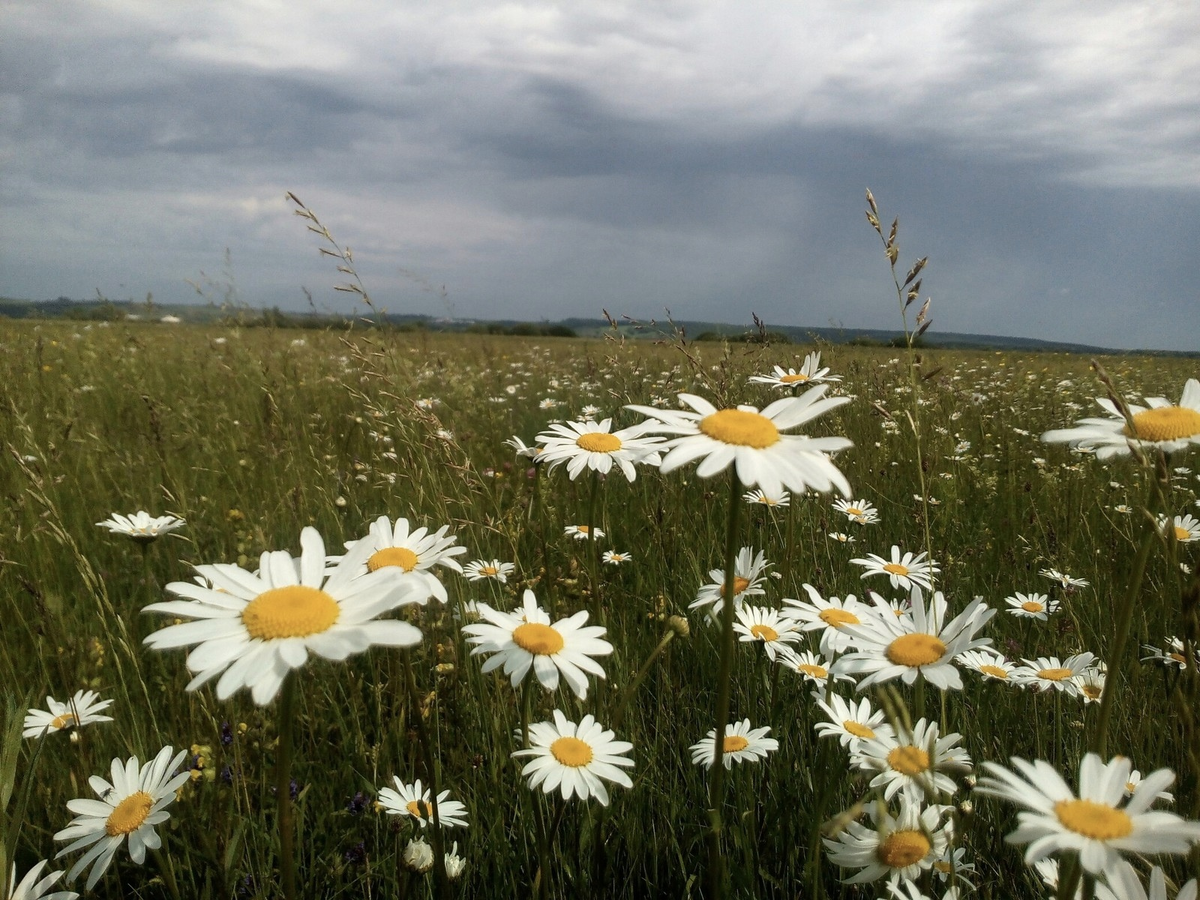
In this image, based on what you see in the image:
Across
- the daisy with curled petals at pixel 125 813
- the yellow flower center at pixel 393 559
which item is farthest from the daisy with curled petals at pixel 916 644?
the daisy with curled petals at pixel 125 813

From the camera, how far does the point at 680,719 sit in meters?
2.08

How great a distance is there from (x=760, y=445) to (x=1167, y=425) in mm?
682

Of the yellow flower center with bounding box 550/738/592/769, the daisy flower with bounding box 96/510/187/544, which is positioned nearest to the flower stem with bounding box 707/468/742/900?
the yellow flower center with bounding box 550/738/592/769

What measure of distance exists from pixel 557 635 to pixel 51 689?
1.78 m

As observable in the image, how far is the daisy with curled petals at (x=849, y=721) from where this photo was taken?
1438 millimetres

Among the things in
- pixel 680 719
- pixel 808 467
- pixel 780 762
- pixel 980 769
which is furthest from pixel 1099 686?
pixel 808 467

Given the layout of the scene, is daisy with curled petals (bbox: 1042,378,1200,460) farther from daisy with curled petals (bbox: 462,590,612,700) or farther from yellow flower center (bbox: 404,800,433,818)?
yellow flower center (bbox: 404,800,433,818)

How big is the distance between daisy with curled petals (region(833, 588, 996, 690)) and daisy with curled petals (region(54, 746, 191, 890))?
1252mm

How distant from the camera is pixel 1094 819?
838 millimetres

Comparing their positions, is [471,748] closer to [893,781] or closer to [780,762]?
[780,762]

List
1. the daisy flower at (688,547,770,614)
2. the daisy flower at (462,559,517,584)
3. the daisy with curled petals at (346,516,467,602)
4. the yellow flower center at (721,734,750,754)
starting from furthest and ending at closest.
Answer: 1. the daisy flower at (462,559,517,584)
2. the daisy flower at (688,547,770,614)
3. the yellow flower center at (721,734,750,754)
4. the daisy with curled petals at (346,516,467,602)

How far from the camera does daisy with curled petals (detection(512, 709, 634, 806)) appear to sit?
1.28 m

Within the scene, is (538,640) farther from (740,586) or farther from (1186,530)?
(1186,530)

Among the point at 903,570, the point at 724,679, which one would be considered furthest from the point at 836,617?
the point at 903,570
